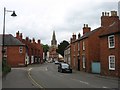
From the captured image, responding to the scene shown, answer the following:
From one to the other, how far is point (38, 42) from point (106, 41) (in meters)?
89.8

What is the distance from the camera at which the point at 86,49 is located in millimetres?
43656

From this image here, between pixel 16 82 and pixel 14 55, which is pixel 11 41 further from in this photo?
pixel 16 82

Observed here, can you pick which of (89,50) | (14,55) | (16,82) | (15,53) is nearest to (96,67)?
(89,50)

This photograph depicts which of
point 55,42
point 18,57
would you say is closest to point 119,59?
point 18,57

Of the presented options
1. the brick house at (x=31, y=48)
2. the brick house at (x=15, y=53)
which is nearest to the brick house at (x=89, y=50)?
the brick house at (x=15, y=53)

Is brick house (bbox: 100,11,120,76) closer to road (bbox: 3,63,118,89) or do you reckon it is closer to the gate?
road (bbox: 3,63,118,89)

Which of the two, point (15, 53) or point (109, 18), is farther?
point (15, 53)

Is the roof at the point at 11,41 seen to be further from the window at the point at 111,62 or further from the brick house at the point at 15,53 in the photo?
the window at the point at 111,62

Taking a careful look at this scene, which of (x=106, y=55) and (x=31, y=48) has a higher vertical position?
(x=31, y=48)

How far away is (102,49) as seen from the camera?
34.6 metres

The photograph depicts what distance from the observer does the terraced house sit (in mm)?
31078

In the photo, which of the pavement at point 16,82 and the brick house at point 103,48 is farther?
the brick house at point 103,48

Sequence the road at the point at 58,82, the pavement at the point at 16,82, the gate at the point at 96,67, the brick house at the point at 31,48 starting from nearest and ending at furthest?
the pavement at the point at 16,82
the road at the point at 58,82
the gate at the point at 96,67
the brick house at the point at 31,48

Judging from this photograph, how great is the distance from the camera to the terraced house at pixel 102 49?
3108 centimetres
